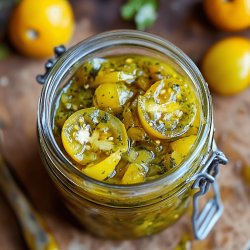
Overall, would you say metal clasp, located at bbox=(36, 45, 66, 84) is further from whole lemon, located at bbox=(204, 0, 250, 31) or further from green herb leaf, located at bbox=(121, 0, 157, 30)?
whole lemon, located at bbox=(204, 0, 250, 31)

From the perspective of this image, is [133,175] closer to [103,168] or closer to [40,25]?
[103,168]

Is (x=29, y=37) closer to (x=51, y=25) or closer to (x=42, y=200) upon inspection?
(x=51, y=25)

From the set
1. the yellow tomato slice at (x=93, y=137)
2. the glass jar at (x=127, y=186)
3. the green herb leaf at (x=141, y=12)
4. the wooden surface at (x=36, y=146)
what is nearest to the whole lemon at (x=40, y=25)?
the wooden surface at (x=36, y=146)

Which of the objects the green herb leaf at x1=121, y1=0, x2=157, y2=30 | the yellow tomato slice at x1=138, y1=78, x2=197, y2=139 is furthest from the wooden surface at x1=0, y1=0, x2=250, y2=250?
the yellow tomato slice at x1=138, y1=78, x2=197, y2=139

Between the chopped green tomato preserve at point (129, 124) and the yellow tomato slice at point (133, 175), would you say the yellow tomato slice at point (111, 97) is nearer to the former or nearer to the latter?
the chopped green tomato preserve at point (129, 124)

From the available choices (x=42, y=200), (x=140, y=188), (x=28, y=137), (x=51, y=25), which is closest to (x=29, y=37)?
(x=51, y=25)

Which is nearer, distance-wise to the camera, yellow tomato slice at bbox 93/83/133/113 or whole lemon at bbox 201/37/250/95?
yellow tomato slice at bbox 93/83/133/113
